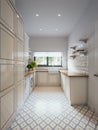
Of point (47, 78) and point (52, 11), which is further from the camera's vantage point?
point (47, 78)

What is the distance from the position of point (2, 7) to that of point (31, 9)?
1.84 m

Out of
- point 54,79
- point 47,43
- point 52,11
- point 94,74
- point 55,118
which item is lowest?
point 55,118

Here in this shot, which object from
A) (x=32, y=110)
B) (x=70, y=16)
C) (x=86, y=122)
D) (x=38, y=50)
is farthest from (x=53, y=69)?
(x=86, y=122)

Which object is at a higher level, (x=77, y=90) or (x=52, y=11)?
(x=52, y=11)

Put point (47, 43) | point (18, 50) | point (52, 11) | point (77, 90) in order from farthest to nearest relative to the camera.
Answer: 1. point (47, 43)
2. point (52, 11)
3. point (77, 90)
4. point (18, 50)

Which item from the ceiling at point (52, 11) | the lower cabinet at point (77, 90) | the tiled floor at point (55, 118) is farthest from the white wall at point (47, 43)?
the tiled floor at point (55, 118)

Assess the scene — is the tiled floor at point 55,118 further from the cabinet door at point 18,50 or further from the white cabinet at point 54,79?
the white cabinet at point 54,79

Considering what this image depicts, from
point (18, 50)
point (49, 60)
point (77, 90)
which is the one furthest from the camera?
point (49, 60)

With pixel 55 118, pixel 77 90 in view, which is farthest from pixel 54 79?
pixel 55 118

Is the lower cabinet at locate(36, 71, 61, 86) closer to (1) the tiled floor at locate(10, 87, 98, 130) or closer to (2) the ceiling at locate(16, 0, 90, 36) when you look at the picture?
(2) the ceiling at locate(16, 0, 90, 36)

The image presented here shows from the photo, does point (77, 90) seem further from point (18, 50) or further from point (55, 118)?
point (18, 50)

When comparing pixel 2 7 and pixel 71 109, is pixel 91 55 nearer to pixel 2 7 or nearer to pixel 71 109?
pixel 71 109

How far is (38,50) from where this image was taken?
22.1 feet

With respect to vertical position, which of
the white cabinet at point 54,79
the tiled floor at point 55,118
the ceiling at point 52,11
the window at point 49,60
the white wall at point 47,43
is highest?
the ceiling at point 52,11
